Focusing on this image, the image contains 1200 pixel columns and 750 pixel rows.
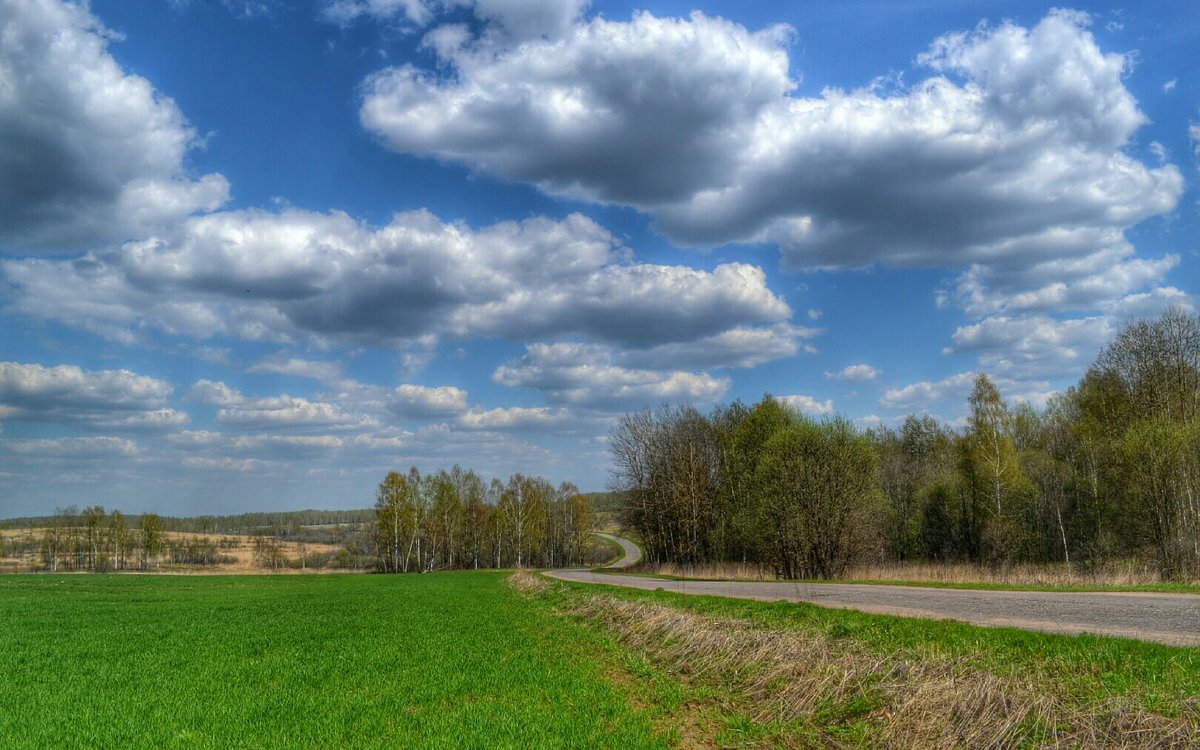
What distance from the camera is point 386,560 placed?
108812mm

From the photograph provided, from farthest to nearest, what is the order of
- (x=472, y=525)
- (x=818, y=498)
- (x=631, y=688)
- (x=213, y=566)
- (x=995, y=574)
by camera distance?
1. (x=213, y=566)
2. (x=472, y=525)
3. (x=818, y=498)
4. (x=995, y=574)
5. (x=631, y=688)

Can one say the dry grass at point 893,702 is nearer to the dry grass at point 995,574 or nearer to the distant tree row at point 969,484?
the dry grass at point 995,574

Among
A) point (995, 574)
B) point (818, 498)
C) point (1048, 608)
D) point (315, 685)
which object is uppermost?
point (818, 498)

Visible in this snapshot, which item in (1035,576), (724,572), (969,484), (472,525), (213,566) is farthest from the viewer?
(213,566)

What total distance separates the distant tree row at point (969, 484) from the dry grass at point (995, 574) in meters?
1.28

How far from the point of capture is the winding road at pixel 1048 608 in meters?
13.6

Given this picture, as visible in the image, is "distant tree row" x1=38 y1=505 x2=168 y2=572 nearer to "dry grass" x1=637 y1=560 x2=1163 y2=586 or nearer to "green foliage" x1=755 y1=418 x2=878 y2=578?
"dry grass" x1=637 y1=560 x2=1163 y2=586

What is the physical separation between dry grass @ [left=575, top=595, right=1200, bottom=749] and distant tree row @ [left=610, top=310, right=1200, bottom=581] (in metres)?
27.0

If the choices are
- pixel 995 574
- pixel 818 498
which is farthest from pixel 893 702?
pixel 818 498

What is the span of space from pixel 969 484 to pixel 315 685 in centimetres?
6179

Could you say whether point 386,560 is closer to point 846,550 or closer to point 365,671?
point 846,550

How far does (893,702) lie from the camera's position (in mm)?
10070

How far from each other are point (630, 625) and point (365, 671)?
7660 mm

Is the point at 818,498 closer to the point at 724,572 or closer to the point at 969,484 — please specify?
the point at 724,572
